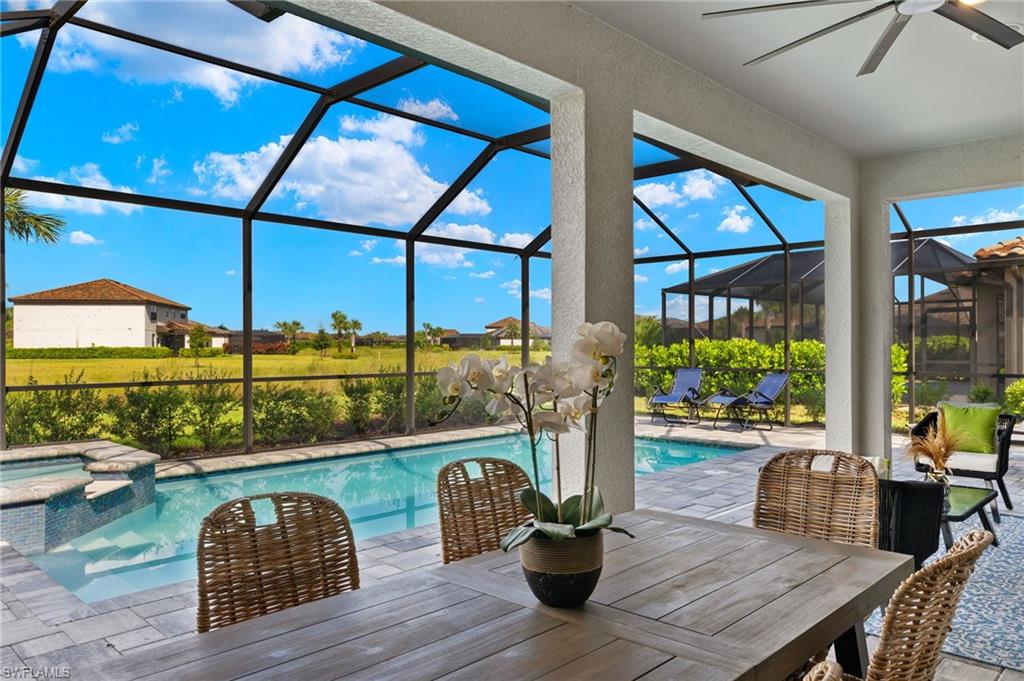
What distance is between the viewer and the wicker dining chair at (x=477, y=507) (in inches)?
89.7

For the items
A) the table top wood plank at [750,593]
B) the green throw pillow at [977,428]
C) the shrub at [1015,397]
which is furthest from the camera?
the shrub at [1015,397]

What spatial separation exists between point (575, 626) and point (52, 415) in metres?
8.38

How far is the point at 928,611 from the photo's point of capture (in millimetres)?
1263

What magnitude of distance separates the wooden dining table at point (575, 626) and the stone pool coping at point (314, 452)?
6327 mm

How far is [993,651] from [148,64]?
395 inches

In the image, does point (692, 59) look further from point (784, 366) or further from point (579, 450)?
point (784, 366)

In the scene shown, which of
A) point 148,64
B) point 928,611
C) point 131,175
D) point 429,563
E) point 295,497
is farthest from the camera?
point 131,175

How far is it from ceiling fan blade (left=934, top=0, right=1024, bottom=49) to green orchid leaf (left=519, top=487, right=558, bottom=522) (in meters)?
2.31

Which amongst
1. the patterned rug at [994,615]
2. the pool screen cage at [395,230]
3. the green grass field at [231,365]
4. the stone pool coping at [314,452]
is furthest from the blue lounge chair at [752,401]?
the patterned rug at [994,615]

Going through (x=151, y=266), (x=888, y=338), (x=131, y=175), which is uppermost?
(x=131, y=175)

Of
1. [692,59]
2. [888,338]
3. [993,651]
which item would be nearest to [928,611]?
[993,651]

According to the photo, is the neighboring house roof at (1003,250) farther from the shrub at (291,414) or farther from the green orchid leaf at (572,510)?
the green orchid leaf at (572,510)

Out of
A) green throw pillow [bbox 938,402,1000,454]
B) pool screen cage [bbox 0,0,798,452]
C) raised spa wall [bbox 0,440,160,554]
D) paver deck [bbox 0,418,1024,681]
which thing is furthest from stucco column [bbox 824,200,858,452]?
raised spa wall [bbox 0,440,160,554]

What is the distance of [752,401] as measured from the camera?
10266 millimetres
